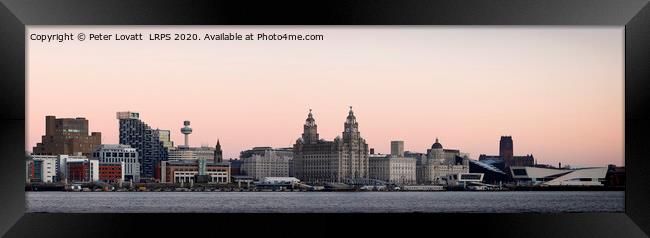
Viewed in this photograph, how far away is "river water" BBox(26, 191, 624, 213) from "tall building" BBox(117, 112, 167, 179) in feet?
5.92

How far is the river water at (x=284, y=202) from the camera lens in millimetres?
37469

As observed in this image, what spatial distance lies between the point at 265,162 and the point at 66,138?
9099 mm

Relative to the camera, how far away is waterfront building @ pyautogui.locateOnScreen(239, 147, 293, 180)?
32.1m

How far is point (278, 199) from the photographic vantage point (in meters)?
40.7

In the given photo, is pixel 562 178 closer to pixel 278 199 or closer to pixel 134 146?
pixel 278 199

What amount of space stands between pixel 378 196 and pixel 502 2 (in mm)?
31677

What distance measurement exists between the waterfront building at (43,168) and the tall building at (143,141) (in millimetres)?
2658

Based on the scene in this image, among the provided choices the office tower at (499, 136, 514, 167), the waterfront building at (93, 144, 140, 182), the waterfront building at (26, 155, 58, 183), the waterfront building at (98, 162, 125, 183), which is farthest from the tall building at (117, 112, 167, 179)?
the office tower at (499, 136, 514, 167)

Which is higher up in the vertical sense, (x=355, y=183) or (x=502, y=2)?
(x=502, y=2)

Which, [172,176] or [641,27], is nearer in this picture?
[641,27]

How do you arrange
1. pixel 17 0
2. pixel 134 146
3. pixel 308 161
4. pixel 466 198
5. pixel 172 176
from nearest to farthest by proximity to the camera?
pixel 17 0 → pixel 134 146 → pixel 308 161 → pixel 172 176 → pixel 466 198

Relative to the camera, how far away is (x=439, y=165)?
119ft

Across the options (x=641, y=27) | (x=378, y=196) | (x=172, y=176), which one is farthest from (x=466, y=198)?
(x=641, y=27)

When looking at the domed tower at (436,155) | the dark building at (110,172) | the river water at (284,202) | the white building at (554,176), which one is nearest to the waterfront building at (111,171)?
Answer: the dark building at (110,172)
